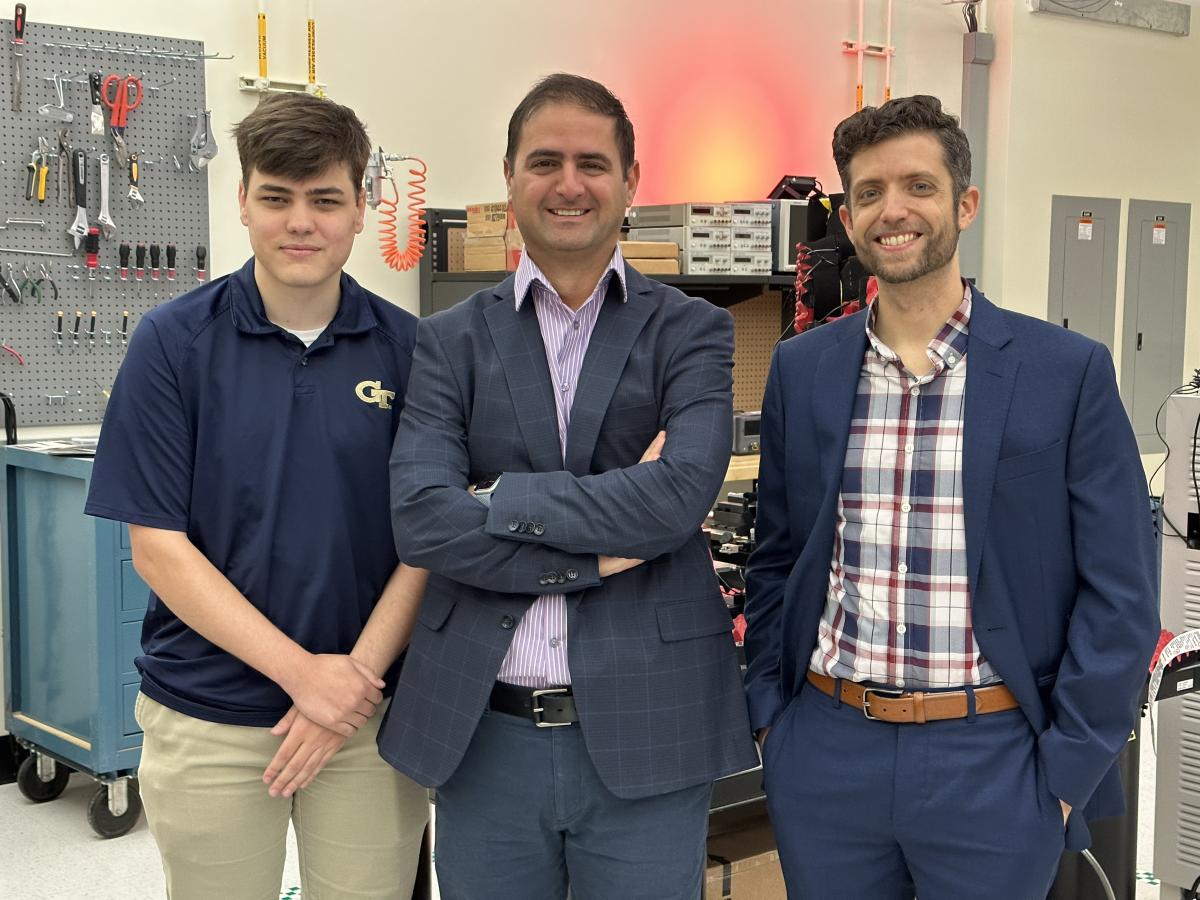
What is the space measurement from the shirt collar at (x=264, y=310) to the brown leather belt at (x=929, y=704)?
905 millimetres

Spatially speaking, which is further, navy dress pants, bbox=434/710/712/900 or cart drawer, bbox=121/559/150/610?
A: cart drawer, bbox=121/559/150/610

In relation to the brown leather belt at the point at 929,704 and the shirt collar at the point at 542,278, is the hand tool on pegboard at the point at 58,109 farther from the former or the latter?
Answer: the brown leather belt at the point at 929,704

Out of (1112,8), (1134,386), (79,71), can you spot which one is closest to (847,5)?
(1112,8)

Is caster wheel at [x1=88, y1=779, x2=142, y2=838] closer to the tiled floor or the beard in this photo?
the tiled floor

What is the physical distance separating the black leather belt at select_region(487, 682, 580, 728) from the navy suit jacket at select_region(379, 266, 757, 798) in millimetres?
34

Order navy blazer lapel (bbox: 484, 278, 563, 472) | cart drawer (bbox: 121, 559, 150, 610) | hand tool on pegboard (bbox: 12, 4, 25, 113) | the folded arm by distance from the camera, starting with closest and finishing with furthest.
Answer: the folded arm → navy blazer lapel (bbox: 484, 278, 563, 472) → cart drawer (bbox: 121, 559, 150, 610) → hand tool on pegboard (bbox: 12, 4, 25, 113)

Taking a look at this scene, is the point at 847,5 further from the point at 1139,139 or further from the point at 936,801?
the point at 936,801

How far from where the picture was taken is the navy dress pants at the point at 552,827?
170cm

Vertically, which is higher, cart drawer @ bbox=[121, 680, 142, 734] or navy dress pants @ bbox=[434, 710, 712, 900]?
navy dress pants @ bbox=[434, 710, 712, 900]

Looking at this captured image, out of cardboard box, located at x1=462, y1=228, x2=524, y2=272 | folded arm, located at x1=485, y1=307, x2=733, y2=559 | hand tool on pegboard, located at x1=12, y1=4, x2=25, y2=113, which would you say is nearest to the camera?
folded arm, located at x1=485, y1=307, x2=733, y2=559

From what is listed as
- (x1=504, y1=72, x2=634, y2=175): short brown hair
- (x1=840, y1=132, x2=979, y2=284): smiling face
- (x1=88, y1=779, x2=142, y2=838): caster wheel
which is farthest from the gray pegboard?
(x1=840, y1=132, x2=979, y2=284): smiling face

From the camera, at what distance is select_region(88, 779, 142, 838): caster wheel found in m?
3.68

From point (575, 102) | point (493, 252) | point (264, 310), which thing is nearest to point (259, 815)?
point (264, 310)

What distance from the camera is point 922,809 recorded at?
1.68 m
